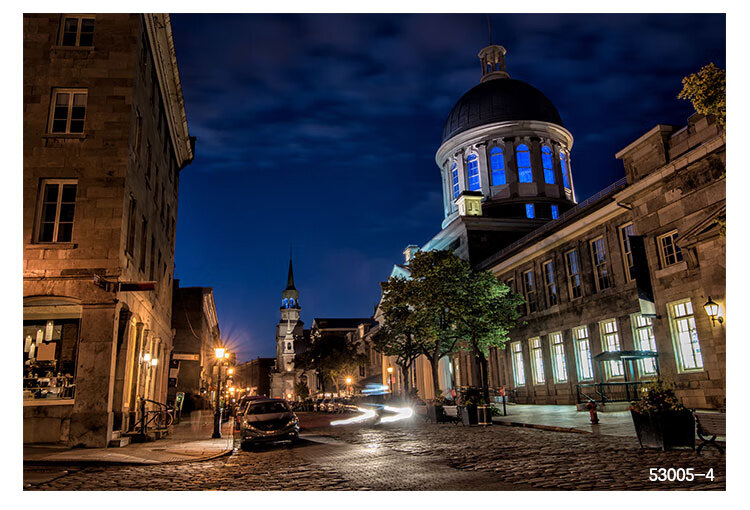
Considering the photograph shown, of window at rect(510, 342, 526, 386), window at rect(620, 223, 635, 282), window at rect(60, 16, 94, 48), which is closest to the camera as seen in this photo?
window at rect(60, 16, 94, 48)

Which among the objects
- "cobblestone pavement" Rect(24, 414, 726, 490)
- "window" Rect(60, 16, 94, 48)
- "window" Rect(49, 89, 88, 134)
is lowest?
"cobblestone pavement" Rect(24, 414, 726, 490)

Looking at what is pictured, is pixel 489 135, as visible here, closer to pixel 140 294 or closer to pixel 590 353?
pixel 590 353

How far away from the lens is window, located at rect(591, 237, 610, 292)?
2862 centimetres

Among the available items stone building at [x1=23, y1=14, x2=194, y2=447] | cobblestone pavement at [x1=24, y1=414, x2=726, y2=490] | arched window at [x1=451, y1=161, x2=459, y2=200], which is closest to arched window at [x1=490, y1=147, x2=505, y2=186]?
arched window at [x1=451, y1=161, x2=459, y2=200]

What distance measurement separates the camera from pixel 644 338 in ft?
84.3

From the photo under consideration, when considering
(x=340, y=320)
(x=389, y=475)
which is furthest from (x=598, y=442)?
(x=340, y=320)

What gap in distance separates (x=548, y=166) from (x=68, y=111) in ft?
143

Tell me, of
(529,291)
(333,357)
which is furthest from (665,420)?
(333,357)

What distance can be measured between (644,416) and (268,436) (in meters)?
10.5

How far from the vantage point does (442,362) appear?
47250 millimetres

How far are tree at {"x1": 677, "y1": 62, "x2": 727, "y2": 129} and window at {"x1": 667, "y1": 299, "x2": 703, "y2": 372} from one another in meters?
12.9

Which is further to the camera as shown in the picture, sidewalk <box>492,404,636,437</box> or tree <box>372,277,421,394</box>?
tree <box>372,277,421,394</box>

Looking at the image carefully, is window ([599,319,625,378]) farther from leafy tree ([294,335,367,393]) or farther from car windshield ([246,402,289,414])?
leafy tree ([294,335,367,393])

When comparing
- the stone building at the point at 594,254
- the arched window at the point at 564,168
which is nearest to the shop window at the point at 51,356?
the stone building at the point at 594,254
